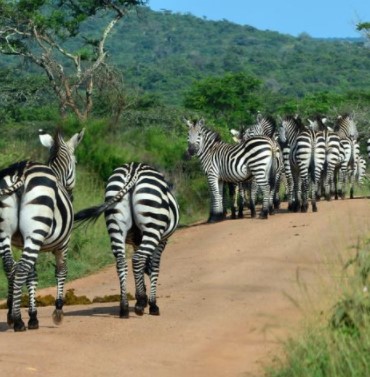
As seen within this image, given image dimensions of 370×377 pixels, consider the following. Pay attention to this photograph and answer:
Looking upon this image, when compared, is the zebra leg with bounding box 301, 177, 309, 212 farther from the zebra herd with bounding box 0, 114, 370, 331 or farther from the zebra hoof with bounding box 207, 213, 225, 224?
the zebra herd with bounding box 0, 114, 370, 331

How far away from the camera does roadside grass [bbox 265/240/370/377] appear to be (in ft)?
25.7

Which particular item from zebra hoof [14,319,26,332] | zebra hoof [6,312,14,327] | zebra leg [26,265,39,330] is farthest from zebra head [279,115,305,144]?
zebra hoof [14,319,26,332]

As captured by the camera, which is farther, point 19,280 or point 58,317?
point 58,317

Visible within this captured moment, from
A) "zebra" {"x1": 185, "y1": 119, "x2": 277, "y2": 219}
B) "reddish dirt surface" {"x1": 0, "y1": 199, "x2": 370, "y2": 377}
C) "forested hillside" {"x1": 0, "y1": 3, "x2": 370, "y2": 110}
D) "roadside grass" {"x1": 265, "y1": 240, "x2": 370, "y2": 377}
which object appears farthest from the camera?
"forested hillside" {"x1": 0, "y1": 3, "x2": 370, "y2": 110}

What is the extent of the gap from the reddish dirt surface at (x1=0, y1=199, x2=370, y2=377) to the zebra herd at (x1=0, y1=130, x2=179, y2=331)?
35 cm

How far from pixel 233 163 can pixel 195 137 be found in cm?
137

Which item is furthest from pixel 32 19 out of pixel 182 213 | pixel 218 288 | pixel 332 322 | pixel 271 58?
pixel 271 58

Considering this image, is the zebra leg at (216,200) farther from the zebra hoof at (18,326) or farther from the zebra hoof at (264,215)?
the zebra hoof at (18,326)

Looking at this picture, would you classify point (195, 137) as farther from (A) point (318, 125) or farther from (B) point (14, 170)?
(B) point (14, 170)

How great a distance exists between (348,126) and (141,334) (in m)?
21.2

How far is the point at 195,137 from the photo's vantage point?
83.2 ft

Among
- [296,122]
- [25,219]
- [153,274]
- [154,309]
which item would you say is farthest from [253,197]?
[25,219]

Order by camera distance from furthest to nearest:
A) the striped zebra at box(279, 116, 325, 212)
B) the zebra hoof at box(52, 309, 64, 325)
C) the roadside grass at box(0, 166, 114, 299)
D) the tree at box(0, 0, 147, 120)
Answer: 1. the tree at box(0, 0, 147, 120)
2. the striped zebra at box(279, 116, 325, 212)
3. the roadside grass at box(0, 166, 114, 299)
4. the zebra hoof at box(52, 309, 64, 325)

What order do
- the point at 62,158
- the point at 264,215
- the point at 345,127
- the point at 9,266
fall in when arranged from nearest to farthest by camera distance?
the point at 9,266, the point at 62,158, the point at 264,215, the point at 345,127
